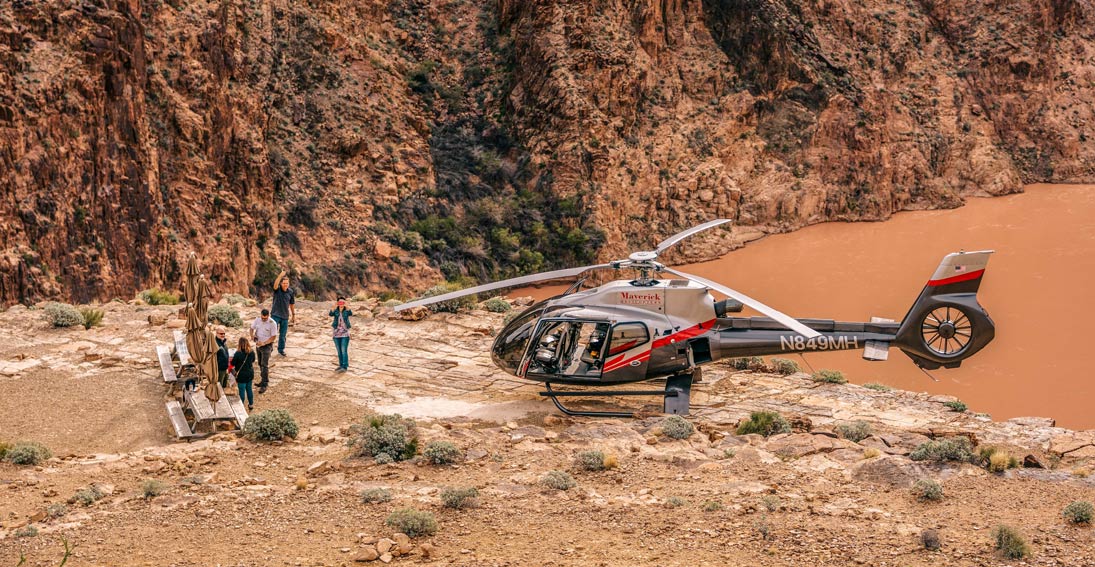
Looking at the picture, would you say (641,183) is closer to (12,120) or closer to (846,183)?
(846,183)

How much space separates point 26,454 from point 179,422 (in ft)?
7.54

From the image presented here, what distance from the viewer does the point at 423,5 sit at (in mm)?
50062

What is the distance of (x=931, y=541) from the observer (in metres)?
10.6

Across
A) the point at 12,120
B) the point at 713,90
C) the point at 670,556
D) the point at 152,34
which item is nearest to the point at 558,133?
the point at 713,90

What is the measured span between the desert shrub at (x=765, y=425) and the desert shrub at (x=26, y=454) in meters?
10.1

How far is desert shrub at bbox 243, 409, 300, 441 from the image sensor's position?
14398 millimetres

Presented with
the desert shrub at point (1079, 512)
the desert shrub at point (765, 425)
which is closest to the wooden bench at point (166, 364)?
the desert shrub at point (765, 425)

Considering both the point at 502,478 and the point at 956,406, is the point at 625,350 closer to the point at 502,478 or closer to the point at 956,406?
the point at 502,478

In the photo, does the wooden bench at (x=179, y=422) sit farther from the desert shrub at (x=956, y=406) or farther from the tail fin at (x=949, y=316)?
the desert shrub at (x=956, y=406)

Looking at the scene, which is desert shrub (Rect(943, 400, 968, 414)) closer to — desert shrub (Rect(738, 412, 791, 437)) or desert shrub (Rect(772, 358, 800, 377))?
desert shrub (Rect(772, 358, 800, 377))

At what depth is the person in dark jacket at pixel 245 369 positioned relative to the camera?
1553cm

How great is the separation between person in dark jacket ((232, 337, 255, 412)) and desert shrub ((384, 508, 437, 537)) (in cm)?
561

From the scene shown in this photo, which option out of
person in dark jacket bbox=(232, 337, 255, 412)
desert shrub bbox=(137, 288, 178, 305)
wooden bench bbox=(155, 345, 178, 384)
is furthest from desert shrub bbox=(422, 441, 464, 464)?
desert shrub bbox=(137, 288, 178, 305)

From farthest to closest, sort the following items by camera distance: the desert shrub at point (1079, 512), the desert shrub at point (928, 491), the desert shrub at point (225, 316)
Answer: the desert shrub at point (225, 316) → the desert shrub at point (928, 491) → the desert shrub at point (1079, 512)
